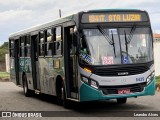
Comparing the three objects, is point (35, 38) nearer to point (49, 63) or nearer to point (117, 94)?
point (49, 63)

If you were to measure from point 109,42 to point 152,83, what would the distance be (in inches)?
75.6

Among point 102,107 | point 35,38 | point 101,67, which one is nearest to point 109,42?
point 101,67

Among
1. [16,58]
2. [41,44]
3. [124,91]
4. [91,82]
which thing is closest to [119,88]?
[124,91]

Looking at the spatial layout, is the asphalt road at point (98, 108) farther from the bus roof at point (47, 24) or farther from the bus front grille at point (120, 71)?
the bus roof at point (47, 24)

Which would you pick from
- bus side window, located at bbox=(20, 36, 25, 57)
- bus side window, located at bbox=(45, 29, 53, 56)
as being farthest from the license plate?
bus side window, located at bbox=(20, 36, 25, 57)

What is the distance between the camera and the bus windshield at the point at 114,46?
562 inches

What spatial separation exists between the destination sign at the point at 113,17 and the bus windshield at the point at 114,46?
273 mm

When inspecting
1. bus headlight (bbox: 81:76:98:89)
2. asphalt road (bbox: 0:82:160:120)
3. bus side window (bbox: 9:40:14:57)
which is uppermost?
bus side window (bbox: 9:40:14:57)

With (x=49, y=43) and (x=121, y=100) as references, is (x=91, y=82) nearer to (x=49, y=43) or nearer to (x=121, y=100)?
(x=121, y=100)

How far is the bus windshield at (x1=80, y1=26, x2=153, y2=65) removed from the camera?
1428 cm

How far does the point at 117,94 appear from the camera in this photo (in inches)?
566

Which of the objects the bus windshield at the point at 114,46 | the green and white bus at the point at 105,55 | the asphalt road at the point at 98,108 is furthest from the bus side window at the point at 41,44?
the bus windshield at the point at 114,46

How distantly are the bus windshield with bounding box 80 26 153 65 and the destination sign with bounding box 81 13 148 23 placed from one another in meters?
0.27

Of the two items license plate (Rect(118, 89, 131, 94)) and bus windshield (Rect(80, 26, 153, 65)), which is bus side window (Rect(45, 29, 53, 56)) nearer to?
bus windshield (Rect(80, 26, 153, 65))
